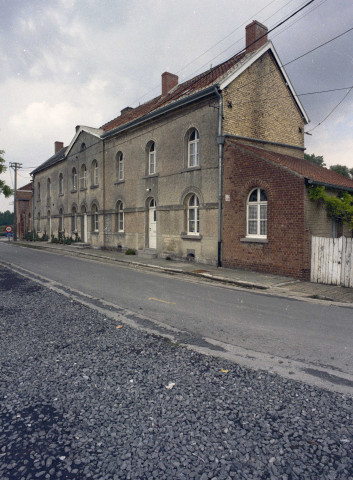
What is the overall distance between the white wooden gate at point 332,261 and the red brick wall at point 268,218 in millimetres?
306

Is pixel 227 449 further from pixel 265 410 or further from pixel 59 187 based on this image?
pixel 59 187

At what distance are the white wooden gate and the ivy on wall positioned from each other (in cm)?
159

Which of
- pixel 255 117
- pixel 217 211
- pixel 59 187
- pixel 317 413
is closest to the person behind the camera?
pixel 317 413

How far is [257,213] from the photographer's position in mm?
13062

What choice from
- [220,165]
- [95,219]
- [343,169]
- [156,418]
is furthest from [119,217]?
[343,169]

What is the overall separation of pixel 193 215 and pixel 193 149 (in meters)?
3.25

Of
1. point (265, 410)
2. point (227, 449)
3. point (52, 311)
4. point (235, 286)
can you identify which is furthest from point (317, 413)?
point (235, 286)

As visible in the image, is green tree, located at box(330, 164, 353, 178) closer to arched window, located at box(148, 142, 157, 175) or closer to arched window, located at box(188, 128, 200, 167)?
arched window, located at box(148, 142, 157, 175)

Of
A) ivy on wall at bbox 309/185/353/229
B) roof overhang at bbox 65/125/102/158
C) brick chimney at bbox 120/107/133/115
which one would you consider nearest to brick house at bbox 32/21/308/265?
roof overhang at bbox 65/125/102/158

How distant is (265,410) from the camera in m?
3.19

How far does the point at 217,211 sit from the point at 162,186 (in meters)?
4.36

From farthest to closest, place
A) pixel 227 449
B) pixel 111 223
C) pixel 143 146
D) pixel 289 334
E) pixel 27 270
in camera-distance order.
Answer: pixel 111 223 → pixel 143 146 → pixel 27 270 → pixel 289 334 → pixel 227 449

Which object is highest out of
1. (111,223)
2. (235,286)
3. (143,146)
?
(143,146)

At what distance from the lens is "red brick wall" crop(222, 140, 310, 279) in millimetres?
11462
